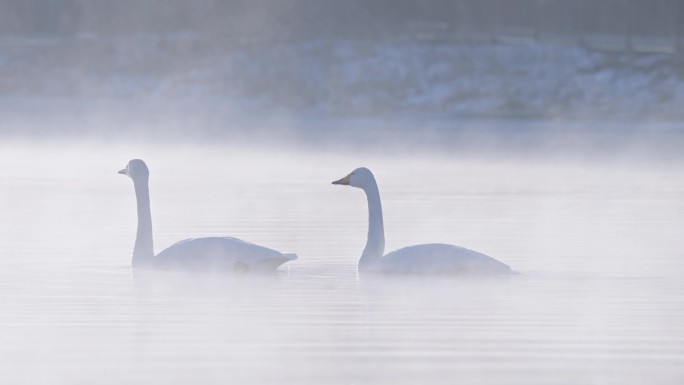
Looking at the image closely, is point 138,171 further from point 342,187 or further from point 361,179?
point 342,187

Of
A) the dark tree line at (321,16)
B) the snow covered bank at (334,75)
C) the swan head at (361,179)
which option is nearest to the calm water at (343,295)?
the swan head at (361,179)

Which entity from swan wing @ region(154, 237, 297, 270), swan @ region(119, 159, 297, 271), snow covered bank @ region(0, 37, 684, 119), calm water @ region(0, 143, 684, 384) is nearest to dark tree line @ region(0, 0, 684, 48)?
snow covered bank @ region(0, 37, 684, 119)

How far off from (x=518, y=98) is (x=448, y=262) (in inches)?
1058

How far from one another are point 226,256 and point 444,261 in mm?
1238

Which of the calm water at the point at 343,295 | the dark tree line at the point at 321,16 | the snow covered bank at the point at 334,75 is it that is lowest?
the calm water at the point at 343,295

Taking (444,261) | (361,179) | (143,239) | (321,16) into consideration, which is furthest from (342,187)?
(321,16)

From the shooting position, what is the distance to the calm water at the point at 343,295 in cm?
766

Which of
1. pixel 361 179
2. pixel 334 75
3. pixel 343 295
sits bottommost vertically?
pixel 343 295

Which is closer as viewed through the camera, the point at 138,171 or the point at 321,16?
the point at 138,171

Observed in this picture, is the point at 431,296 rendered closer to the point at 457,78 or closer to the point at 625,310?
the point at 625,310

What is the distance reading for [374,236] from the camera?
11016mm

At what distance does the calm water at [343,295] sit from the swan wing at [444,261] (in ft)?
0.25

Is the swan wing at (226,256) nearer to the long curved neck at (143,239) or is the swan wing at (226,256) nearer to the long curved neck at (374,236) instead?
the long curved neck at (143,239)

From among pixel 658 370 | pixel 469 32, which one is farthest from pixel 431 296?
pixel 469 32
